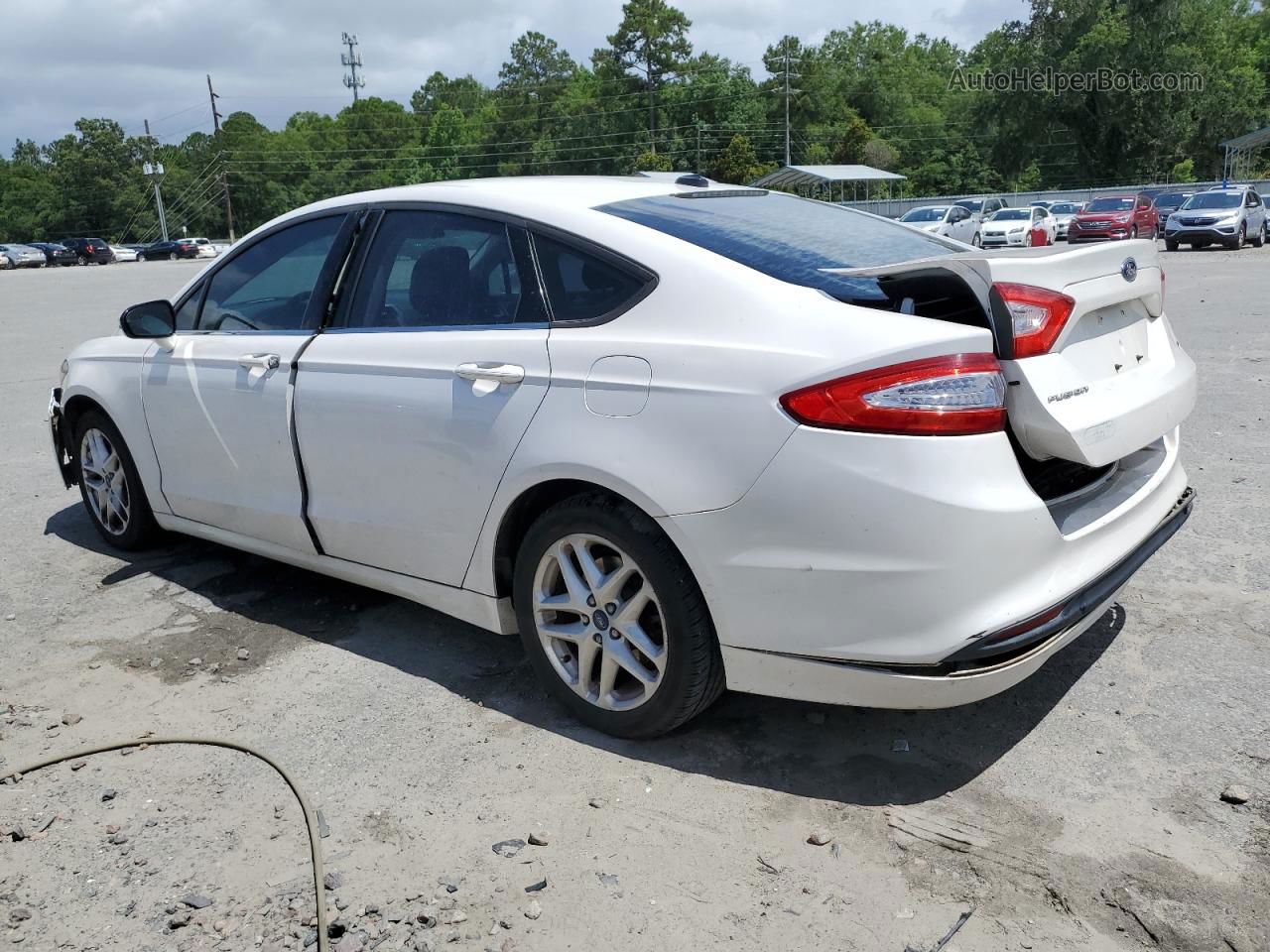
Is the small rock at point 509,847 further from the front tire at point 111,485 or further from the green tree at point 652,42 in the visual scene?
the green tree at point 652,42

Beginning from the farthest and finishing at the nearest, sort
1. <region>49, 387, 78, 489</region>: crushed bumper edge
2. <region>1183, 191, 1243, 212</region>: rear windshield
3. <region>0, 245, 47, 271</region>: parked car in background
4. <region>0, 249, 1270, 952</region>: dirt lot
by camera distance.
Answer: <region>0, 245, 47, 271</region>: parked car in background → <region>1183, 191, 1243, 212</region>: rear windshield → <region>49, 387, 78, 489</region>: crushed bumper edge → <region>0, 249, 1270, 952</region>: dirt lot

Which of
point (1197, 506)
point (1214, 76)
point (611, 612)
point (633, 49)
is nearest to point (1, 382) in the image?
point (611, 612)

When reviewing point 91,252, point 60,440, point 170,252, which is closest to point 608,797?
point 60,440

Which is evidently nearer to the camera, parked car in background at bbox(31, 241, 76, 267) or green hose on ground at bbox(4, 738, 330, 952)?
green hose on ground at bbox(4, 738, 330, 952)

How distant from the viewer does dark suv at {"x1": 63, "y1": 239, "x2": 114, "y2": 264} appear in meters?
61.4

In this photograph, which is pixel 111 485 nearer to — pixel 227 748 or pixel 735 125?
pixel 227 748

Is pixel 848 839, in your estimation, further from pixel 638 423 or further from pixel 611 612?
pixel 638 423

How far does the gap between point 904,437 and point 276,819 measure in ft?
6.47

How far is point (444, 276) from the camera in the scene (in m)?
3.64

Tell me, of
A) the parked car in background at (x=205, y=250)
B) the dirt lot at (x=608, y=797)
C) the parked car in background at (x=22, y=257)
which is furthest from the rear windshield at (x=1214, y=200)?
the parked car in background at (x=22, y=257)

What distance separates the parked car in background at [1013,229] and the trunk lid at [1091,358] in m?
28.5

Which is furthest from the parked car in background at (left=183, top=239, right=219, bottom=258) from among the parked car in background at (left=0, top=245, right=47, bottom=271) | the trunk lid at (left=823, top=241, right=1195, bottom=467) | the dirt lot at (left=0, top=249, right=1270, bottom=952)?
the trunk lid at (left=823, top=241, right=1195, bottom=467)

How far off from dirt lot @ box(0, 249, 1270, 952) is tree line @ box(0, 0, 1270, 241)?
66.2 metres

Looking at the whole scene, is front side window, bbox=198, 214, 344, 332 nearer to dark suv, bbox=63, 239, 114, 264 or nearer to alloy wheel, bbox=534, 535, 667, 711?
alloy wheel, bbox=534, 535, 667, 711
